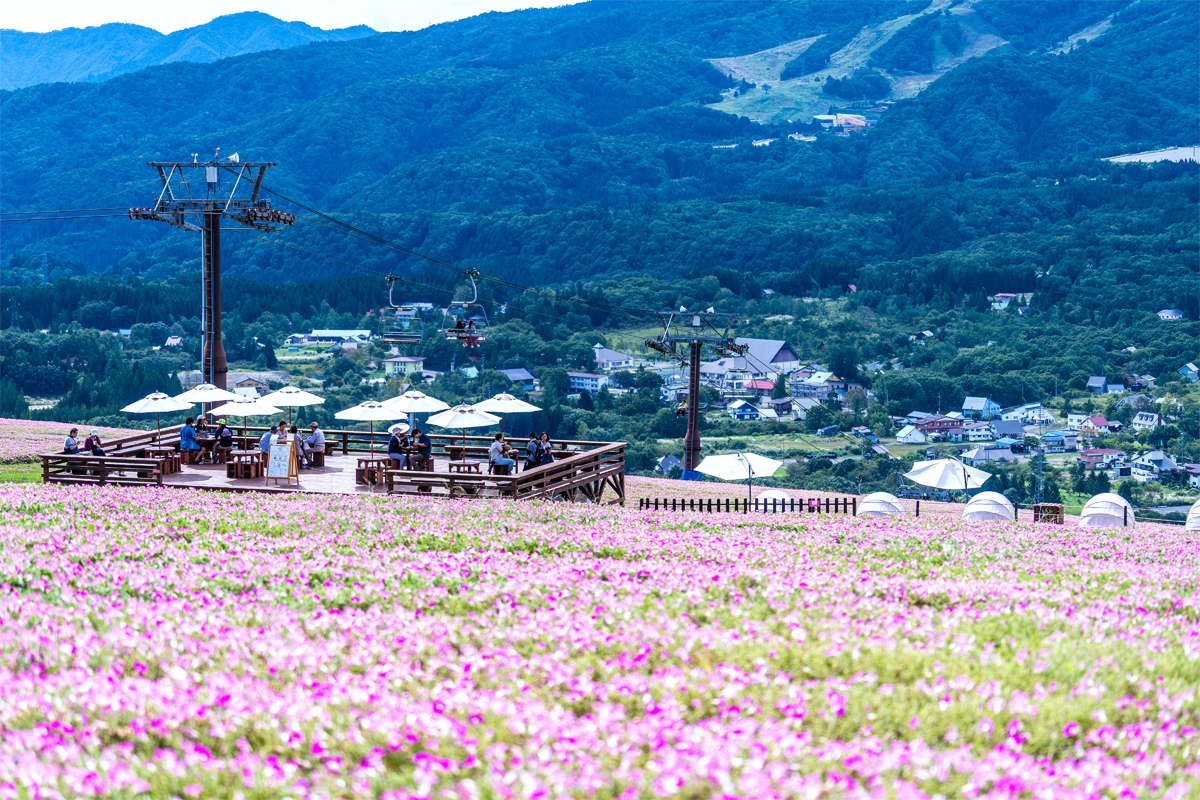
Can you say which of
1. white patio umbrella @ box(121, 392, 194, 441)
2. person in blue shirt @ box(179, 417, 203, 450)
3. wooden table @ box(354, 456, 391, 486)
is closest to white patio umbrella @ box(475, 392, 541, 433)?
wooden table @ box(354, 456, 391, 486)

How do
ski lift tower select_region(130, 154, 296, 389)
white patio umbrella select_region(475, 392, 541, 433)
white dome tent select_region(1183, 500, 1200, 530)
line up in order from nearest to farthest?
white dome tent select_region(1183, 500, 1200, 530)
white patio umbrella select_region(475, 392, 541, 433)
ski lift tower select_region(130, 154, 296, 389)

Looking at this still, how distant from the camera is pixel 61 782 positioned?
510 cm

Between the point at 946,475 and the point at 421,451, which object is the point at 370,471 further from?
the point at 946,475

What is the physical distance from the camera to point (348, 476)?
24.0 m

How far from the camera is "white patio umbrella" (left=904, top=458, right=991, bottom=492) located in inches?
1017

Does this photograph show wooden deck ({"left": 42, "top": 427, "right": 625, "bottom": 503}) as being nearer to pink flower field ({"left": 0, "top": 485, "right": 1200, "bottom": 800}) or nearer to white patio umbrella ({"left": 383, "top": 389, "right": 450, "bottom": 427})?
white patio umbrella ({"left": 383, "top": 389, "right": 450, "bottom": 427})

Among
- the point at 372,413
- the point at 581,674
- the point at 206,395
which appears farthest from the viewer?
the point at 206,395

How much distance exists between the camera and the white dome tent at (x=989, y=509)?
22781mm

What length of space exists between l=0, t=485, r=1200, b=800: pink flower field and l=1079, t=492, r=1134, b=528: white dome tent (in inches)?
457

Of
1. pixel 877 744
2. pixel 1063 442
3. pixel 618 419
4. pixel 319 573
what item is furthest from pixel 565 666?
pixel 1063 442

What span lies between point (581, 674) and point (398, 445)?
18025 millimetres

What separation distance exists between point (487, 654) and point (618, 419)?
335 ft

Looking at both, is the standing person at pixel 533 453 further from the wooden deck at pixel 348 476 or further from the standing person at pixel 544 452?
the wooden deck at pixel 348 476

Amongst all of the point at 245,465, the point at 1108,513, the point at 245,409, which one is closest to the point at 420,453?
the point at 245,465
